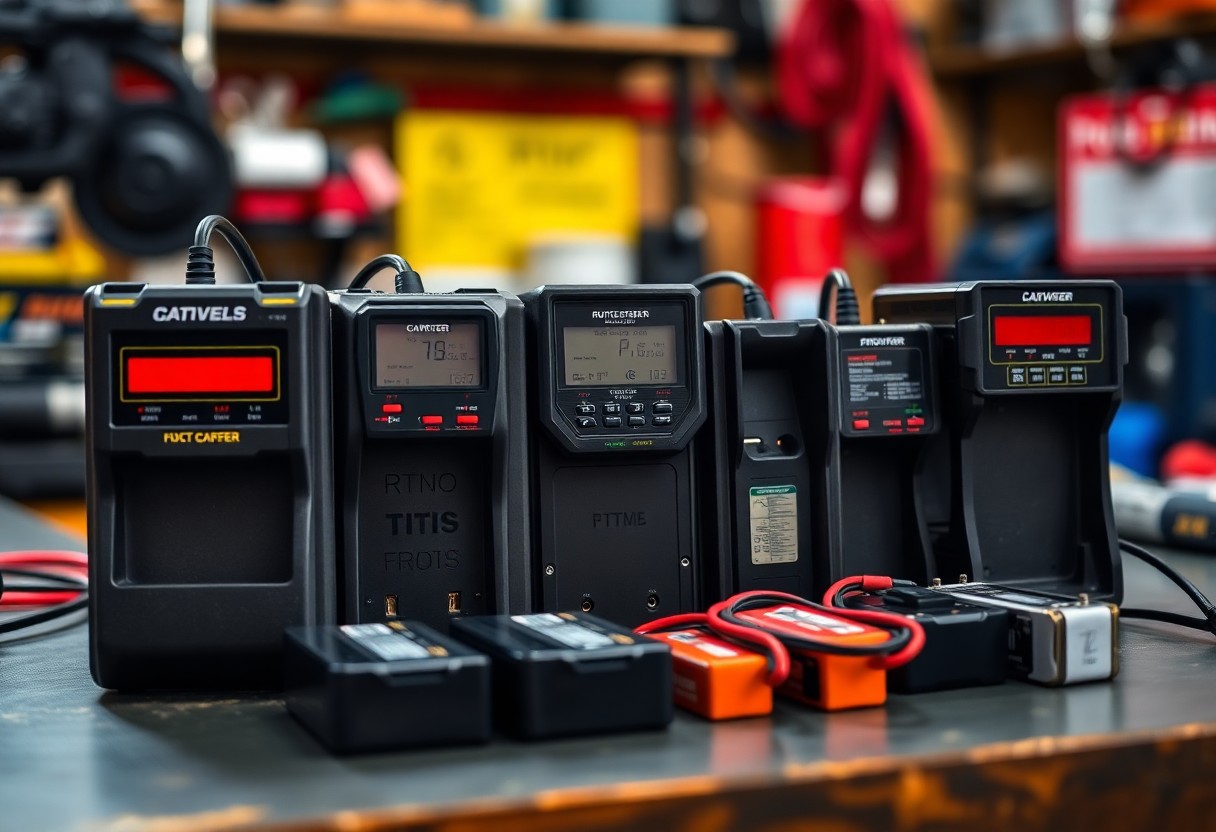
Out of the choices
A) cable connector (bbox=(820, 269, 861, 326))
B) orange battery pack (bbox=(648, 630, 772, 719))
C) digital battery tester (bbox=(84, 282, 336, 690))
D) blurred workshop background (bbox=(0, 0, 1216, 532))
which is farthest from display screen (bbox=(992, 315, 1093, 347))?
blurred workshop background (bbox=(0, 0, 1216, 532))

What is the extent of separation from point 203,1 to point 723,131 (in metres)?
1.21

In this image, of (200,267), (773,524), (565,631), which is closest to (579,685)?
(565,631)

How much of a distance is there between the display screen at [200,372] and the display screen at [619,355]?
0.19 meters

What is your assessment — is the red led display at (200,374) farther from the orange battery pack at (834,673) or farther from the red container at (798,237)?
the red container at (798,237)

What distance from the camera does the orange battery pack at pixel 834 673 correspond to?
82cm

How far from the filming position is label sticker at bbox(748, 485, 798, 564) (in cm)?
101

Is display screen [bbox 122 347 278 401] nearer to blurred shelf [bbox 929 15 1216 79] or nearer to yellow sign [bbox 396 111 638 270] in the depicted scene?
yellow sign [bbox 396 111 638 270]

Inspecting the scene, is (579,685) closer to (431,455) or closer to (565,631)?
(565,631)

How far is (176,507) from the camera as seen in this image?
0.90 metres

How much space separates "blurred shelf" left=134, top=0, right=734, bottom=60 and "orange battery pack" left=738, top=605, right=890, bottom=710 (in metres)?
2.00

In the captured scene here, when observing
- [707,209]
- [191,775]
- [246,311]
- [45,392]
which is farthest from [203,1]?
[191,775]

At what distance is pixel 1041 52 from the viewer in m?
3.07

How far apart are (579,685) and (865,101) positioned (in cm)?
230

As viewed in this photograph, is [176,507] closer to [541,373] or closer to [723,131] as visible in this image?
[541,373]
